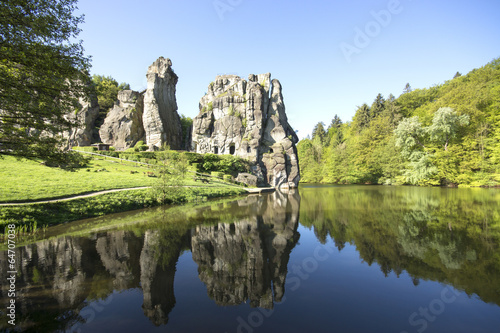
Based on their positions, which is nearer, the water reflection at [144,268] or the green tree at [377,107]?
the water reflection at [144,268]

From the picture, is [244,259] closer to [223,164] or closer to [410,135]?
[223,164]

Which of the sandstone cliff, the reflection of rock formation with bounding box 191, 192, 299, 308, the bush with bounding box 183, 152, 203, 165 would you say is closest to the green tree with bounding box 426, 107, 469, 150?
the reflection of rock formation with bounding box 191, 192, 299, 308

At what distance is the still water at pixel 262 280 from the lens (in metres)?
4.41

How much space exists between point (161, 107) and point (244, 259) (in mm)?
52301

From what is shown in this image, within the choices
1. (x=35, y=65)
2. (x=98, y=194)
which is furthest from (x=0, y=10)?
(x=98, y=194)

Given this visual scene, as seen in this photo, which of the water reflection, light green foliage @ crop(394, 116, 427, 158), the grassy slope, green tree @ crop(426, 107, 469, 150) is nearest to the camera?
the water reflection

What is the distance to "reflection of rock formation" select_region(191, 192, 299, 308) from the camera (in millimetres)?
5566

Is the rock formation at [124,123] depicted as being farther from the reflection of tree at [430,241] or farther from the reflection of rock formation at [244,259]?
the reflection of tree at [430,241]

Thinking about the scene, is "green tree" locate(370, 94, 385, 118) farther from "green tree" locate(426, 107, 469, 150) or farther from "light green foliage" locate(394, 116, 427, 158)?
"green tree" locate(426, 107, 469, 150)

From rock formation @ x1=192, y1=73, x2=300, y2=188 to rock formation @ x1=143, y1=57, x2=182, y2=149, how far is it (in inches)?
245

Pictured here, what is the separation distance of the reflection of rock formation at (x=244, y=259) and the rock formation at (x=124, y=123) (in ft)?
153

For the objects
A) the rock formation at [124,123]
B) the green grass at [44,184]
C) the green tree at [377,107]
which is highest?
the green tree at [377,107]

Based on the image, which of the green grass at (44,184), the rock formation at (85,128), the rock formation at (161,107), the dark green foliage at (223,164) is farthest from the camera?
the rock formation at (161,107)

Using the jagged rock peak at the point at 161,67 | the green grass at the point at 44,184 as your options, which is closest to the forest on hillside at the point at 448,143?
the green grass at the point at 44,184
